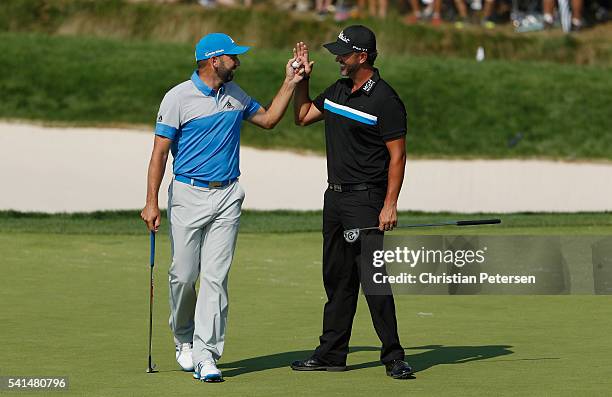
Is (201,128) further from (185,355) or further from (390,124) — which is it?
(185,355)

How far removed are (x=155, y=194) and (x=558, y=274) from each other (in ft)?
13.7

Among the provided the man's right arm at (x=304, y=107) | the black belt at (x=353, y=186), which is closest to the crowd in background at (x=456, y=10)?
the man's right arm at (x=304, y=107)

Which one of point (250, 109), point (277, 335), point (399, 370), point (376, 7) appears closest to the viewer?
point (399, 370)

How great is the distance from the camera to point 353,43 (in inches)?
388

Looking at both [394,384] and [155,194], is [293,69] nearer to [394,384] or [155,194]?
[155,194]

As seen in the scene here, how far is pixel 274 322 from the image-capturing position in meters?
11.8

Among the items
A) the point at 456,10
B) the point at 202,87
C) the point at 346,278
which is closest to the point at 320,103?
the point at 202,87

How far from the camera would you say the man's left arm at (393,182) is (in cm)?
965

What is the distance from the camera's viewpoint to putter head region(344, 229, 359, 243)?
9828 millimetres

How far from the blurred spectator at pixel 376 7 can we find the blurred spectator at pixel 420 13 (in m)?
0.56

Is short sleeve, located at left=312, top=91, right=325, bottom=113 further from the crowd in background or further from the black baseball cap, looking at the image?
the crowd in background

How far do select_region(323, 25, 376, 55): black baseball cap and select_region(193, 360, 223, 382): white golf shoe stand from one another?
6.41ft

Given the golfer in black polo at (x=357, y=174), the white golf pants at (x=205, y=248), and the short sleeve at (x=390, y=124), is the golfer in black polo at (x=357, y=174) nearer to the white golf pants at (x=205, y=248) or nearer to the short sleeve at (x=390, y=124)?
the short sleeve at (x=390, y=124)

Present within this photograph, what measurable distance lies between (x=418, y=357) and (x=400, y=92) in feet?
54.0
